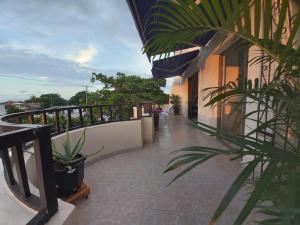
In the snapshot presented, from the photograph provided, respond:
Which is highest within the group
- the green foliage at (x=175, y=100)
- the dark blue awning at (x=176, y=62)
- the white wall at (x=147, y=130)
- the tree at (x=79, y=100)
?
the dark blue awning at (x=176, y=62)

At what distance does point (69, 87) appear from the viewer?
15.0 metres

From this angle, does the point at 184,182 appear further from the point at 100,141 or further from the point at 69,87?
the point at 69,87

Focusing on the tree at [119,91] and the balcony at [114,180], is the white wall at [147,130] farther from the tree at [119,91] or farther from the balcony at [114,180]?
the tree at [119,91]

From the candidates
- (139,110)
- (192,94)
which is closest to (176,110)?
(192,94)

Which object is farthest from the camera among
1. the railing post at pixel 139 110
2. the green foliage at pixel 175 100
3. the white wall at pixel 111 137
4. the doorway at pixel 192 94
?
the green foliage at pixel 175 100

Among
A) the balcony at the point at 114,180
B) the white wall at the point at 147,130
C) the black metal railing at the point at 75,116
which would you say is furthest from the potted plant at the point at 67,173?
the white wall at the point at 147,130

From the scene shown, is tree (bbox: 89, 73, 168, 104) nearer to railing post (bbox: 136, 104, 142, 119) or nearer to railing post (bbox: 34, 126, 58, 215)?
railing post (bbox: 136, 104, 142, 119)

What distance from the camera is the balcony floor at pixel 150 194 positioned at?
6.84 ft

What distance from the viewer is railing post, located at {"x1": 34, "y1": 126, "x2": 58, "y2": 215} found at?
3.69 feet

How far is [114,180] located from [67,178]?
0.86 metres

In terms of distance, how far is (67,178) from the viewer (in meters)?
2.31

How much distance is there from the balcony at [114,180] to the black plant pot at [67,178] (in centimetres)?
21

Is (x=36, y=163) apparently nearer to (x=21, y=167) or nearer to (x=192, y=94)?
(x=21, y=167)

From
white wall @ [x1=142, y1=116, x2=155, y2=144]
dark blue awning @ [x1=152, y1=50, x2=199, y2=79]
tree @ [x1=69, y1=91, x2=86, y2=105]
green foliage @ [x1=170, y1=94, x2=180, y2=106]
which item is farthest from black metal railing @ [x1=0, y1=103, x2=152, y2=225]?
green foliage @ [x1=170, y1=94, x2=180, y2=106]
